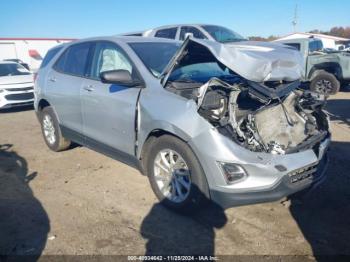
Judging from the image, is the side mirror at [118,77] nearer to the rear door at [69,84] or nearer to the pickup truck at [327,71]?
the rear door at [69,84]

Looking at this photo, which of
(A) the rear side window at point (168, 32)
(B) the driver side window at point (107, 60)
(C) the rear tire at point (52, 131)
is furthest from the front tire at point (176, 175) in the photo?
(A) the rear side window at point (168, 32)

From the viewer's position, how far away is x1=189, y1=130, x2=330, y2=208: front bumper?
3.11m

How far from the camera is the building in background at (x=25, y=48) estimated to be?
84.5 ft

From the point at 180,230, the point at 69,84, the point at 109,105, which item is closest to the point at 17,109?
the point at 69,84

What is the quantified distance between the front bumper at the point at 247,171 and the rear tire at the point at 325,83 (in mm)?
8732

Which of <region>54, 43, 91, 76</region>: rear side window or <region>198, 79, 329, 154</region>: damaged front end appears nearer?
<region>198, 79, 329, 154</region>: damaged front end

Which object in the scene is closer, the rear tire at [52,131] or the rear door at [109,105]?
the rear door at [109,105]

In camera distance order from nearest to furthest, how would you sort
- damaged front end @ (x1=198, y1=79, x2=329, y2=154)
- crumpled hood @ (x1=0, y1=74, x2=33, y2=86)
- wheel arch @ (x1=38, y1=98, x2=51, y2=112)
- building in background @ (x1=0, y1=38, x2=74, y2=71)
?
1. damaged front end @ (x1=198, y1=79, x2=329, y2=154)
2. wheel arch @ (x1=38, y1=98, x2=51, y2=112)
3. crumpled hood @ (x1=0, y1=74, x2=33, y2=86)
4. building in background @ (x1=0, y1=38, x2=74, y2=71)

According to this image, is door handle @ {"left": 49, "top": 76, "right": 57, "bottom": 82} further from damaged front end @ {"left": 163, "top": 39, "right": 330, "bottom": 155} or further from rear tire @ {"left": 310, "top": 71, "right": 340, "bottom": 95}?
rear tire @ {"left": 310, "top": 71, "right": 340, "bottom": 95}

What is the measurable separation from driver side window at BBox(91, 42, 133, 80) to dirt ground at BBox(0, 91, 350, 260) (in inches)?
58.3

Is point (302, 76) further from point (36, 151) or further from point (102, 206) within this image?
point (36, 151)

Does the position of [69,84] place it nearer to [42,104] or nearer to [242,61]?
[42,104]

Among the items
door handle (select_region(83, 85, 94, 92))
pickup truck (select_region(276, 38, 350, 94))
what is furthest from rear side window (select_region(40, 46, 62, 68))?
pickup truck (select_region(276, 38, 350, 94))

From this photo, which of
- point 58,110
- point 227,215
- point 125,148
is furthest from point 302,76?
point 58,110
